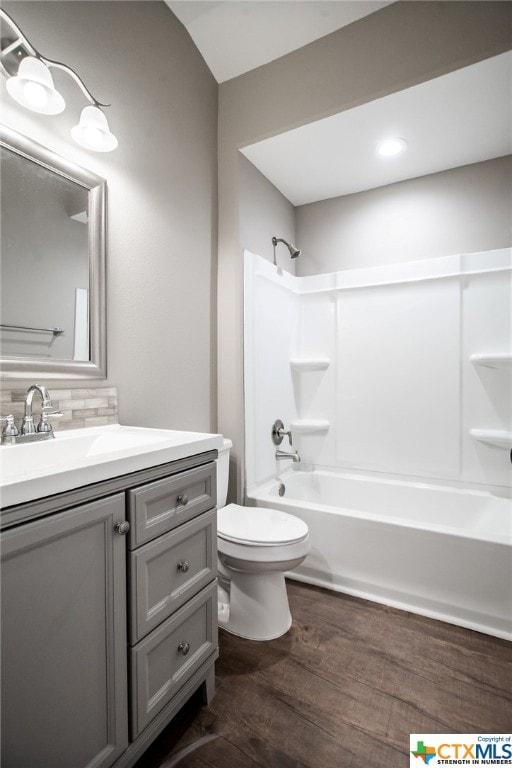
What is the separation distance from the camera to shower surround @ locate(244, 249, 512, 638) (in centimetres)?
188

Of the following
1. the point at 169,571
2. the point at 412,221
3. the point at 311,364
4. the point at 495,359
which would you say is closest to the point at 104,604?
the point at 169,571

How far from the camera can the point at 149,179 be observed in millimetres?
1775

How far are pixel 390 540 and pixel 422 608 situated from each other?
344 mm

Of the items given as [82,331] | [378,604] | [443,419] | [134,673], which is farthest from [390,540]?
[82,331]

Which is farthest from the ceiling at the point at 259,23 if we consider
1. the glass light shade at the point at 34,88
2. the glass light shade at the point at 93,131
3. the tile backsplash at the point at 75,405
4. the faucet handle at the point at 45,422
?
the faucet handle at the point at 45,422

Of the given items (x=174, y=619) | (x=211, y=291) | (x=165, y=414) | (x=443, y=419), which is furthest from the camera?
(x=443, y=419)

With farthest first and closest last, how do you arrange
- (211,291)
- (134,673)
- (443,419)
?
(443,419), (211,291), (134,673)

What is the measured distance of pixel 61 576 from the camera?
0.80 m

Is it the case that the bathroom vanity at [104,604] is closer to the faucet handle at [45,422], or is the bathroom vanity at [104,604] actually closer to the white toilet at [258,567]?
the faucet handle at [45,422]

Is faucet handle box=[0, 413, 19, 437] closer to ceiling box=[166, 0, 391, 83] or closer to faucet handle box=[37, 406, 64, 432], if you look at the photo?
faucet handle box=[37, 406, 64, 432]

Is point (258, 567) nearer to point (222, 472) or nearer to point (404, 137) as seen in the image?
point (222, 472)

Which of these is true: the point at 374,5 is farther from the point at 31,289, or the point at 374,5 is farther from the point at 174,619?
the point at 174,619

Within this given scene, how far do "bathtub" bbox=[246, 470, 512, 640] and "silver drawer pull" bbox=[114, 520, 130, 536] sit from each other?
53.7 inches

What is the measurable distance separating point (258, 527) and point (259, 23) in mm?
2523
